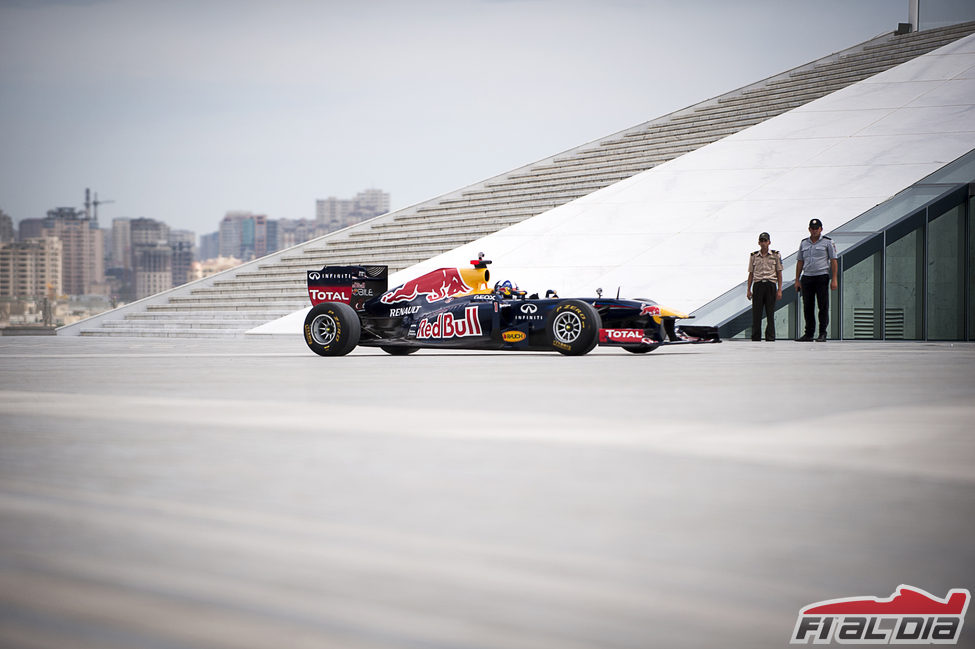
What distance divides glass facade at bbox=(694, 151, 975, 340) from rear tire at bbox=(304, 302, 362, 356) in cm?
851

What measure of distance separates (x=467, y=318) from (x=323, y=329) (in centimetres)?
191

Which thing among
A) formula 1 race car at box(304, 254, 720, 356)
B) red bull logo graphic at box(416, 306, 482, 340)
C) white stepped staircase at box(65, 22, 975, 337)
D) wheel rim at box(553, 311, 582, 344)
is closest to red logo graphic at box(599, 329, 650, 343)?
formula 1 race car at box(304, 254, 720, 356)

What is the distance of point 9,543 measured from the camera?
3068 millimetres

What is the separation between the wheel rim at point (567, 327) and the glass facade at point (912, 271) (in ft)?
24.2

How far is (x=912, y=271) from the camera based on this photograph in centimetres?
1902

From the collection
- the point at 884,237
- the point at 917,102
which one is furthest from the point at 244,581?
the point at 917,102

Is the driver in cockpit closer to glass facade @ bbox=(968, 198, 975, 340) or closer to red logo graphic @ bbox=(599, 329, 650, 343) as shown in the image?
red logo graphic @ bbox=(599, 329, 650, 343)

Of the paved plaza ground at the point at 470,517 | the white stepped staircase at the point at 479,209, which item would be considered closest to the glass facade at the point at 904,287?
the white stepped staircase at the point at 479,209

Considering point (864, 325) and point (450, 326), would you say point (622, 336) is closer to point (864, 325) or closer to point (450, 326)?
point (450, 326)

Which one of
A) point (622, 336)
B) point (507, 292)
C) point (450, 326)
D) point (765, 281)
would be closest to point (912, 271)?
point (765, 281)

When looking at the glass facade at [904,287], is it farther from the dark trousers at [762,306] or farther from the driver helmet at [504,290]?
the driver helmet at [504,290]

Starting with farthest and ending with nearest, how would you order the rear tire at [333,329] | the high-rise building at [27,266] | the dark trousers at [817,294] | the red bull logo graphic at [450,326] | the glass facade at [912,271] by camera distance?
the high-rise building at [27,266], the glass facade at [912,271], the dark trousers at [817,294], the rear tire at [333,329], the red bull logo graphic at [450,326]

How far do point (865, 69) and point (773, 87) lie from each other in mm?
2987

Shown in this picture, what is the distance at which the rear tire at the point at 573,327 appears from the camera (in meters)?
12.3
